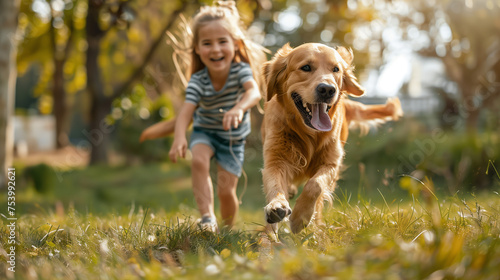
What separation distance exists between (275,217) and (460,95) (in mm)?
9821

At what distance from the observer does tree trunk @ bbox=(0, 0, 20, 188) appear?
6.90 m

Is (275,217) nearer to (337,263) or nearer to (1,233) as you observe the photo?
(337,263)

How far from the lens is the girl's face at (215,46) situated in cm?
384

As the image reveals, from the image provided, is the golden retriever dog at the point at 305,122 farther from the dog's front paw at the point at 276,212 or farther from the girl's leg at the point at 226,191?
the girl's leg at the point at 226,191

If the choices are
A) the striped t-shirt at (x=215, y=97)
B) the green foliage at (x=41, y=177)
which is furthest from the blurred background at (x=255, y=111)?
the striped t-shirt at (x=215, y=97)

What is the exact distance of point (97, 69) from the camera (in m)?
11.4

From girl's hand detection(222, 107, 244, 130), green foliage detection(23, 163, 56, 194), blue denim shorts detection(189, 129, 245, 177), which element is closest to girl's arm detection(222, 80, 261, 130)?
girl's hand detection(222, 107, 244, 130)

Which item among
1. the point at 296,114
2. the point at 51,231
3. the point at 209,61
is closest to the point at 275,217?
the point at 296,114

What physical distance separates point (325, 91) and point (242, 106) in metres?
0.76

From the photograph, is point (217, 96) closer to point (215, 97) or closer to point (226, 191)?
point (215, 97)

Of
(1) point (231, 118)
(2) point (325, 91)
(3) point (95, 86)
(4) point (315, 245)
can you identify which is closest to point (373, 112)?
(2) point (325, 91)

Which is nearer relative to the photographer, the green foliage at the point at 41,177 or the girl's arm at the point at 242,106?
the girl's arm at the point at 242,106

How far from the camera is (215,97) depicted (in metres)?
3.99

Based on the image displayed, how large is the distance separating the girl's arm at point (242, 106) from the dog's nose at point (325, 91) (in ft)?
2.03
